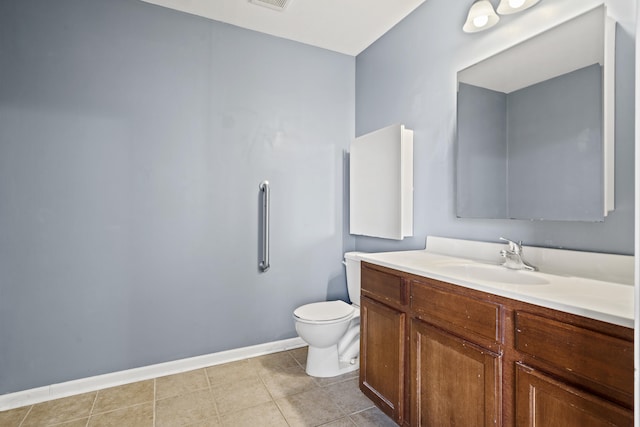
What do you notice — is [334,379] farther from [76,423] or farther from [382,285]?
[76,423]

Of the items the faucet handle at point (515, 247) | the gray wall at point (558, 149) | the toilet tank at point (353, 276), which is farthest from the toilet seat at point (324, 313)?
the gray wall at point (558, 149)

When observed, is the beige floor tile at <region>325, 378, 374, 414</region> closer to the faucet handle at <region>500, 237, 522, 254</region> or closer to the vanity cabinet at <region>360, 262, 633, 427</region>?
the vanity cabinet at <region>360, 262, 633, 427</region>

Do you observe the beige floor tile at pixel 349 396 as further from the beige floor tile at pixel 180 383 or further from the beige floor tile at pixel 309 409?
the beige floor tile at pixel 180 383

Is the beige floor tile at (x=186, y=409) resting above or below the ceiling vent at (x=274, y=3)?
below

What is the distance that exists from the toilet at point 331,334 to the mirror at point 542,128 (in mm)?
918

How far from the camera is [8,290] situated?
1899 mm

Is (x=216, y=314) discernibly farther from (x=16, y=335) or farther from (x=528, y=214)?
(x=528, y=214)

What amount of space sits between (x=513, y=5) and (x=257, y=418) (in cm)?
246

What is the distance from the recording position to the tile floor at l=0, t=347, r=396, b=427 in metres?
1.75

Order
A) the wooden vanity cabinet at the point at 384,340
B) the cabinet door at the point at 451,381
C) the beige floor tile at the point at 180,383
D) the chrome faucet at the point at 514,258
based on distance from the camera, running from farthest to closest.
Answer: the beige floor tile at the point at 180,383 → the wooden vanity cabinet at the point at 384,340 → the chrome faucet at the point at 514,258 → the cabinet door at the point at 451,381

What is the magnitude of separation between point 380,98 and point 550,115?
4.46 ft

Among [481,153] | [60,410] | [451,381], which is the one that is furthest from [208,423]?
[481,153]

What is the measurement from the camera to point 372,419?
68.8 inches

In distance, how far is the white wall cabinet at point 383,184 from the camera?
225 cm
